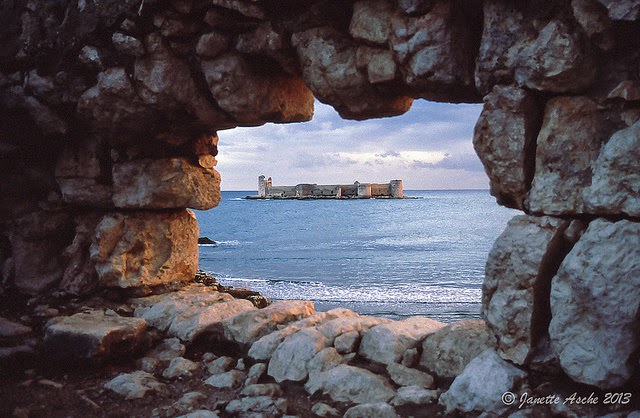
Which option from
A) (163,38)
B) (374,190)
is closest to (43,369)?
(163,38)

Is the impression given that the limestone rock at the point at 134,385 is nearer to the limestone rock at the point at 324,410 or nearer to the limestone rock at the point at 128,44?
the limestone rock at the point at 324,410

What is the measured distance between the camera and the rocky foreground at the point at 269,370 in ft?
9.52

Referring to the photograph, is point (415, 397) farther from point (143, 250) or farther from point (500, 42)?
point (143, 250)

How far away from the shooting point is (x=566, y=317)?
257cm

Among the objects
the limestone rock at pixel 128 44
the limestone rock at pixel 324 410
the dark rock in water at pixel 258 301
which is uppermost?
the limestone rock at pixel 128 44

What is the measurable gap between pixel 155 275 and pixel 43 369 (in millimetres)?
1966

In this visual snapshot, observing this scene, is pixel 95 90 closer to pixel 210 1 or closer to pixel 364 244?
pixel 210 1

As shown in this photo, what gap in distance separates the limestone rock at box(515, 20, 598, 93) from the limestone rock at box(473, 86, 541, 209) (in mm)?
156

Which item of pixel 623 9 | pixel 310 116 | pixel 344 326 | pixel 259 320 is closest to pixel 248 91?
pixel 310 116

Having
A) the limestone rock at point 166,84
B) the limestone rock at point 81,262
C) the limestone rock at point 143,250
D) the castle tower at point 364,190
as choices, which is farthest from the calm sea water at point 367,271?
the castle tower at point 364,190

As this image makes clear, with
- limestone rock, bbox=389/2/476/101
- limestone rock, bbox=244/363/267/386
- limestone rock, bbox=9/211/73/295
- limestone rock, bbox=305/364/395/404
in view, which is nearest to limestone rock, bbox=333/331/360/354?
limestone rock, bbox=305/364/395/404

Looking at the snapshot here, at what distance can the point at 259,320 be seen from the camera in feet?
15.1

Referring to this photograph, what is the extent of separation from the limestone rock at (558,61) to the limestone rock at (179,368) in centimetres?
346

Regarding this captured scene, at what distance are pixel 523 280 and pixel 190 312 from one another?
3518 millimetres
